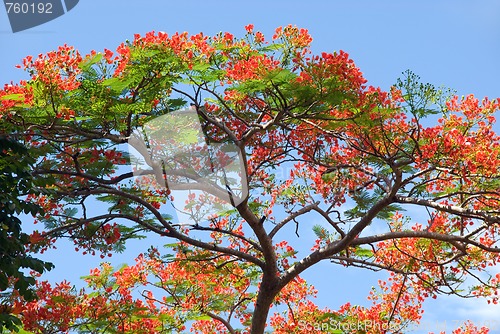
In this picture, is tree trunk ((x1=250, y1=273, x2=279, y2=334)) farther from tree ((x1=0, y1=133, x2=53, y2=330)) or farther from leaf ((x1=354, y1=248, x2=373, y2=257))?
tree ((x1=0, y1=133, x2=53, y2=330))

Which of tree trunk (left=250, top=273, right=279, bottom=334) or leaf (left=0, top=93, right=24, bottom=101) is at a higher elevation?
leaf (left=0, top=93, right=24, bottom=101)

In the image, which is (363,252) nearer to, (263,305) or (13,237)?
(263,305)

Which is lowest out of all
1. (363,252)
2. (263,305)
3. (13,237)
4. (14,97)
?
(13,237)

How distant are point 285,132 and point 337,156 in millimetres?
989

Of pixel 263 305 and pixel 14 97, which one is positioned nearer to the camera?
pixel 14 97

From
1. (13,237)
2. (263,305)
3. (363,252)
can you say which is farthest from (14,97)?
(363,252)

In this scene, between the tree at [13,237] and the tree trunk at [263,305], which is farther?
the tree trunk at [263,305]

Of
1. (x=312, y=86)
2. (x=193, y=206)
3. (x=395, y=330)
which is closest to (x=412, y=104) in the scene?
(x=312, y=86)

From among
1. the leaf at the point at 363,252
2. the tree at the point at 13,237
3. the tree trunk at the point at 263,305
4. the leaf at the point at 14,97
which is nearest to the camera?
the tree at the point at 13,237

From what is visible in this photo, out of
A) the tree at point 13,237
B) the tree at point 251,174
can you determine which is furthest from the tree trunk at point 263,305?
the tree at point 13,237

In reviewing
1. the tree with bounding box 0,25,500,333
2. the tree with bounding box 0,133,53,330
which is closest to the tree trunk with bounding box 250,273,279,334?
the tree with bounding box 0,25,500,333

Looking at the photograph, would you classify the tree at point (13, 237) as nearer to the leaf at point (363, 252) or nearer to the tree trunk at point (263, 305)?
the tree trunk at point (263, 305)

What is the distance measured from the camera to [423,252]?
11.0 m

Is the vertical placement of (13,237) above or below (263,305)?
below
